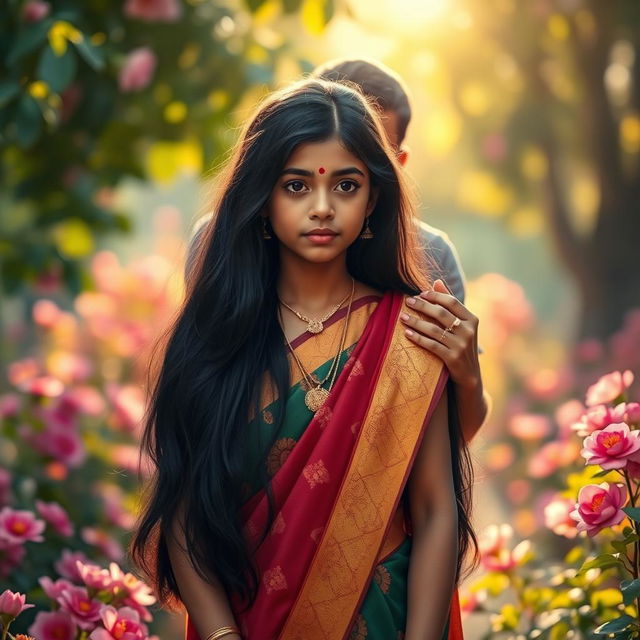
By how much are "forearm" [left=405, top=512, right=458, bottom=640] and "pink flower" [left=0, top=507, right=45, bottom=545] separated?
1441 millimetres

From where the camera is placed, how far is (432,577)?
2.91 metres

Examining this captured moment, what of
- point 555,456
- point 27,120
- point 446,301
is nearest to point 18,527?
point 27,120

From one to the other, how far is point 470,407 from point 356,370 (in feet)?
1.15

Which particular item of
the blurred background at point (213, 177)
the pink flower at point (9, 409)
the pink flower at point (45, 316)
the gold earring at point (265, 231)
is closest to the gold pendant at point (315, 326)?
the gold earring at point (265, 231)

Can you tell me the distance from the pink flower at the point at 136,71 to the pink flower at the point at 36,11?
2.08 ft

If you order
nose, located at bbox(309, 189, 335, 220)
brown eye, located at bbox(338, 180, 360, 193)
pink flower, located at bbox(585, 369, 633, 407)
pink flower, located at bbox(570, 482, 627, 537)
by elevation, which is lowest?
pink flower, located at bbox(570, 482, 627, 537)

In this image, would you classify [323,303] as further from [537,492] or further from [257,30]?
[537,492]

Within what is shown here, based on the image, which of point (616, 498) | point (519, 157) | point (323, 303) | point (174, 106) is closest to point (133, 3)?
point (174, 106)

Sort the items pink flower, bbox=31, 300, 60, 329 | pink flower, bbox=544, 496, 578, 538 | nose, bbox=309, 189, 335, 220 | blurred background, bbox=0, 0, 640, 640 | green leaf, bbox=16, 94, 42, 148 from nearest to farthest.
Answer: nose, bbox=309, 189, 335, 220, pink flower, bbox=544, 496, 578, 538, green leaf, bbox=16, 94, 42, 148, blurred background, bbox=0, 0, 640, 640, pink flower, bbox=31, 300, 60, 329

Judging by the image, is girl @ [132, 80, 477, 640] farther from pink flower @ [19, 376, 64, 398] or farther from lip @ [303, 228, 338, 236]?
pink flower @ [19, 376, 64, 398]

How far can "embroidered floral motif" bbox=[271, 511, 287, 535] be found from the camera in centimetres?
290

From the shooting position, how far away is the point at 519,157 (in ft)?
36.7

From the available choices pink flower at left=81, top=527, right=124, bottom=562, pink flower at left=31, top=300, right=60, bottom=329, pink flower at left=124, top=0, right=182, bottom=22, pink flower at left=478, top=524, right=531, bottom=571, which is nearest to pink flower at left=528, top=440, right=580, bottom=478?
pink flower at left=478, top=524, right=531, bottom=571

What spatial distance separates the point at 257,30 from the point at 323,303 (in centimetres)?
359
